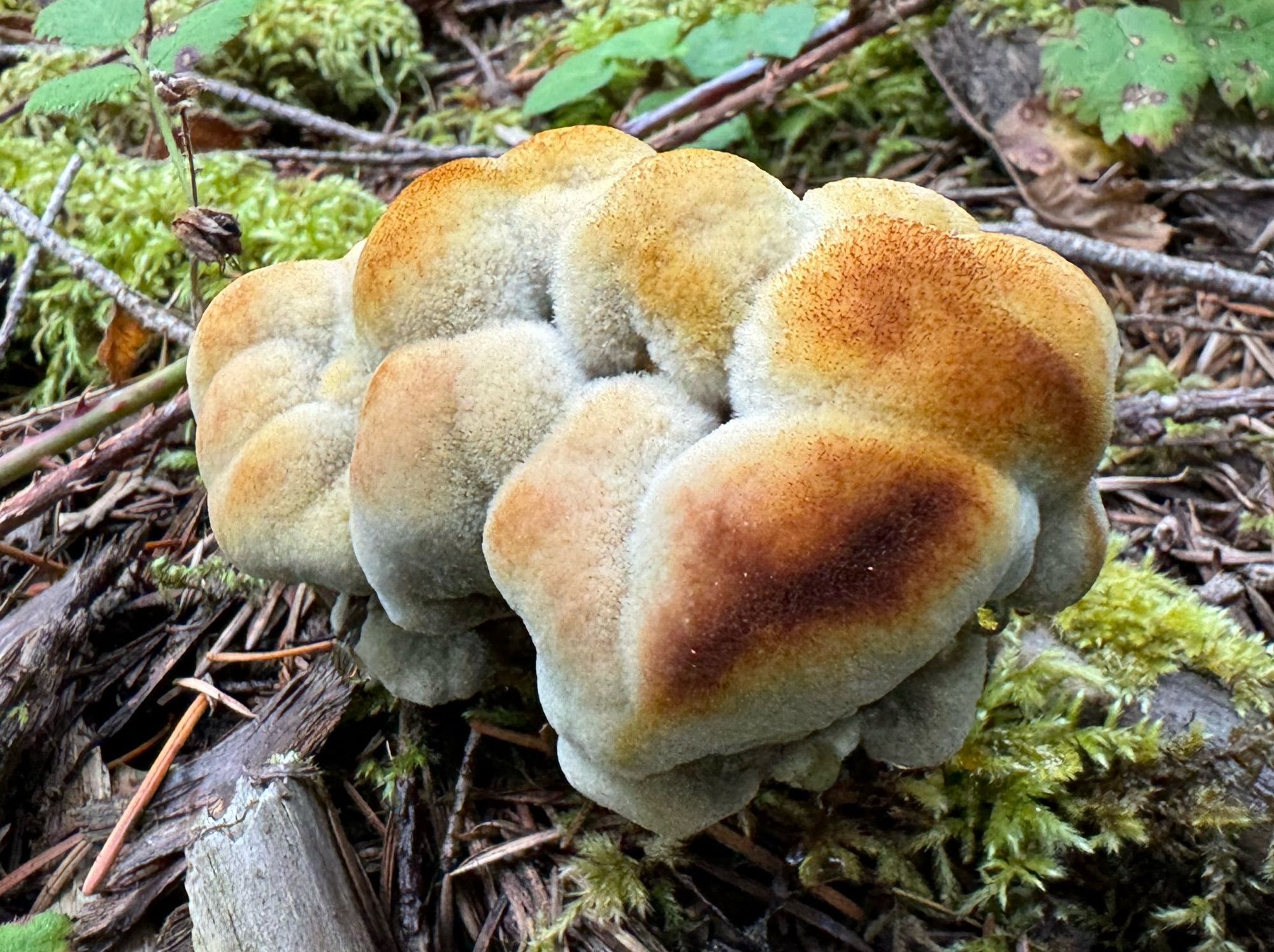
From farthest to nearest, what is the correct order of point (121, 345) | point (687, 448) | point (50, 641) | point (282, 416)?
1. point (121, 345)
2. point (50, 641)
3. point (282, 416)
4. point (687, 448)

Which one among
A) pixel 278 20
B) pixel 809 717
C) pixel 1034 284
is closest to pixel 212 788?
pixel 809 717

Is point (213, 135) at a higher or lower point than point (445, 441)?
lower

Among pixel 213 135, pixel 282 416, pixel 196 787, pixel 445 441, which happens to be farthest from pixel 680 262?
pixel 213 135

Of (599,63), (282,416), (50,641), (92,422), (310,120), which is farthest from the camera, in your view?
(310,120)

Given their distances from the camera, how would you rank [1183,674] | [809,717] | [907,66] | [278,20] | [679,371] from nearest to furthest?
[809,717] < [679,371] < [1183,674] < [907,66] < [278,20]

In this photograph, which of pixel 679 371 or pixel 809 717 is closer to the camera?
pixel 809 717

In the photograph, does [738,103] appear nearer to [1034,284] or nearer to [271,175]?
[271,175]

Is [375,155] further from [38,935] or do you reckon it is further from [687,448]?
[38,935]

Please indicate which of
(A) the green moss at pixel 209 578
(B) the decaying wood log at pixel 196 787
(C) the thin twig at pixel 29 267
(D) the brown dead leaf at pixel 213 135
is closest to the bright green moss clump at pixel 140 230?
(C) the thin twig at pixel 29 267
